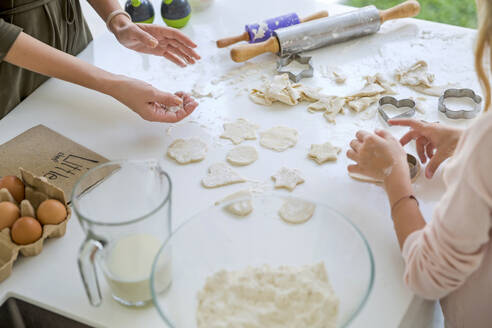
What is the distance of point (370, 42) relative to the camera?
1.57 m

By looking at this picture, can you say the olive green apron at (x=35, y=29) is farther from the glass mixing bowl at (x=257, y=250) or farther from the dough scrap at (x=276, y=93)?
the glass mixing bowl at (x=257, y=250)

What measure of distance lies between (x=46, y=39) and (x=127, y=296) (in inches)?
35.9

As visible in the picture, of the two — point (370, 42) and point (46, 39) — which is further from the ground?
point (46, 39)

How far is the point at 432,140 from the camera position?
1.10 m

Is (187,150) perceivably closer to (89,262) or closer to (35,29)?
(89,262)

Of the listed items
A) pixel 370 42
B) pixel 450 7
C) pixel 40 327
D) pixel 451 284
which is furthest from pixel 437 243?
pixel 450 7

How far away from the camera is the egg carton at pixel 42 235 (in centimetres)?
90

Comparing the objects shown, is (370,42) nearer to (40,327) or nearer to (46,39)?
(46,39)

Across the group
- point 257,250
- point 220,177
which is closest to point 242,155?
point 220,177

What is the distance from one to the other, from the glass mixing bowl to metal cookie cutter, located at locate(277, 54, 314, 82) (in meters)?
0.62

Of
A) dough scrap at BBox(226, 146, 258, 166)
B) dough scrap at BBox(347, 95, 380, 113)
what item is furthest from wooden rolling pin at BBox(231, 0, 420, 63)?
dough scrap at BBox(226, 146, 258, 166)

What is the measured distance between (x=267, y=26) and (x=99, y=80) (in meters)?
0.56

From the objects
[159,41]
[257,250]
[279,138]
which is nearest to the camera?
[257,250]

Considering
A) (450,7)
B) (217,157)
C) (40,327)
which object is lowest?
(450,7)
